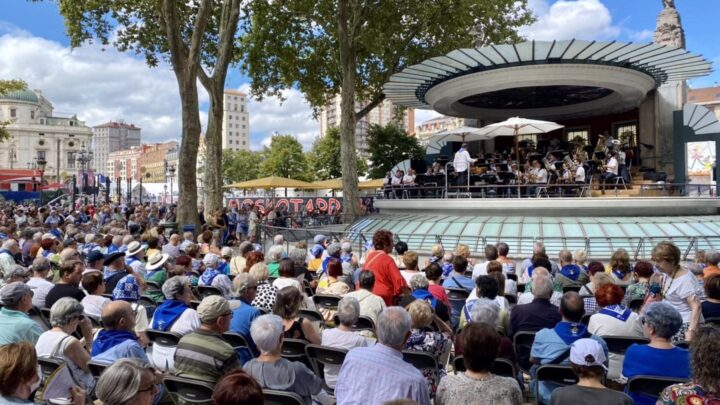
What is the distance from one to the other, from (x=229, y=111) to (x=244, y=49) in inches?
5937

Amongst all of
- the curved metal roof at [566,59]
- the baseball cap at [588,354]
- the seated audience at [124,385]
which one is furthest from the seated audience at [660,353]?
the curved metal roof at [566,59]

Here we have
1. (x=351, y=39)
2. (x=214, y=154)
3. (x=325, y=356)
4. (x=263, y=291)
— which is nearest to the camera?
(x=325, y=356)

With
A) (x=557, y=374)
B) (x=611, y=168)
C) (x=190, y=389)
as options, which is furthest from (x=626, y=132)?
(x=190, y=389)

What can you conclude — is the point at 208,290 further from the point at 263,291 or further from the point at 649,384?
the point at 649,384

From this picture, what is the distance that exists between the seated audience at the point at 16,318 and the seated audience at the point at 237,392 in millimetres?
A: 3064

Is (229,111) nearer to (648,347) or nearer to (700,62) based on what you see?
(700,62)

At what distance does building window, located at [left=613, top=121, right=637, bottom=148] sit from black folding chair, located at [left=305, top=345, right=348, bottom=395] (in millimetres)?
23119

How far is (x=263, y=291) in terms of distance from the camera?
5.79 metres

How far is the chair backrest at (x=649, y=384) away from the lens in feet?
11.2

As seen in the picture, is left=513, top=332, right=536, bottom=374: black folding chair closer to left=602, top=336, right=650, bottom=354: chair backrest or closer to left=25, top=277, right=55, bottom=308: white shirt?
left=602, top=336, right=650, bottom=354: chair backrest

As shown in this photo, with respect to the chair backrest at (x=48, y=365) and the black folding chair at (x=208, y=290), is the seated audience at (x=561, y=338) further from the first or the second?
the black folding chair at (x=208, y=290)

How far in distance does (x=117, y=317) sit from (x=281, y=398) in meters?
1.80

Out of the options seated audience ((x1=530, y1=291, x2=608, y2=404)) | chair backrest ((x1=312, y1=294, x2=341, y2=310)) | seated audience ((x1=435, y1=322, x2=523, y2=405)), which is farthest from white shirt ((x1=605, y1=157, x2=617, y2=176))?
seated audience ((x1=435, y1=322, x2=523, y2=405))

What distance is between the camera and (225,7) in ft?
59.0
